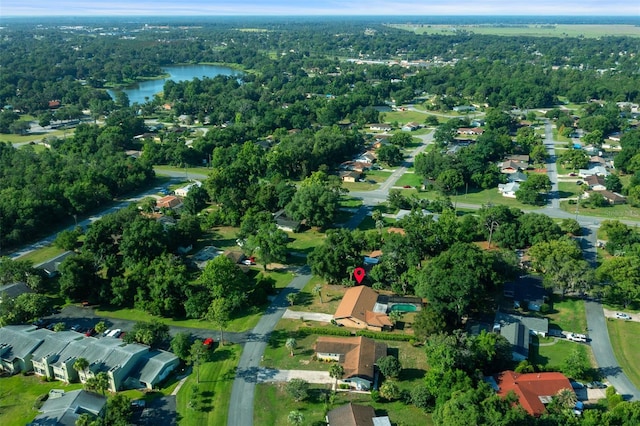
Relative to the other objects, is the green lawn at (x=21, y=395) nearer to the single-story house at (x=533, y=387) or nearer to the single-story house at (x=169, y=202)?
the single-story house at (x=533, y=387)

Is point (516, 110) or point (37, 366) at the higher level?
point (516, 110)

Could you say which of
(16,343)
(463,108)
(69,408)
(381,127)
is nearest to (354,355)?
(69,408)

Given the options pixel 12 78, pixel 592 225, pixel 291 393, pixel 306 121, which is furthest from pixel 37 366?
pixel 12 78

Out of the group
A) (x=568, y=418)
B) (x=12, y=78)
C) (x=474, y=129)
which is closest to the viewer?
(x=568, y=418)

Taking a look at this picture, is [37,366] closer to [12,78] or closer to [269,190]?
[269,190]

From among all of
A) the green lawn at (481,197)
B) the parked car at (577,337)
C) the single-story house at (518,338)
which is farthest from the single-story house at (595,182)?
the single-story house at (518,338)

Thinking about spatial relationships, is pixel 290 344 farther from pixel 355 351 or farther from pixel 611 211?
pixel 611 211
